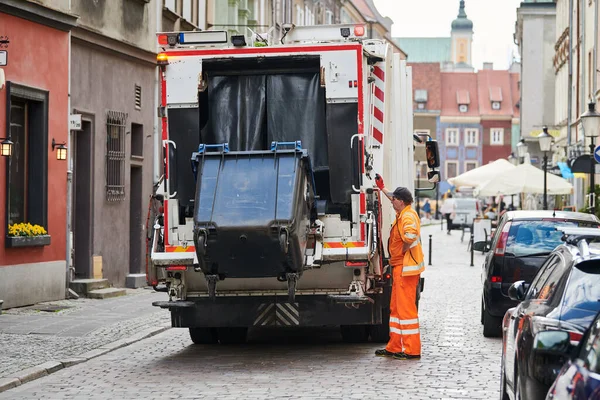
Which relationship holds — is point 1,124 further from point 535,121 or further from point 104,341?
point 535,121

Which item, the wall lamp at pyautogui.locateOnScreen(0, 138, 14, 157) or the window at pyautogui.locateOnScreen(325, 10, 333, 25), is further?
the window at pyautogui.locateOnScreen(325, 10, 333, 25)

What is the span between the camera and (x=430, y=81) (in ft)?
405

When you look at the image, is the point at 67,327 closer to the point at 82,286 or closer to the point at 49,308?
the point at 49,308

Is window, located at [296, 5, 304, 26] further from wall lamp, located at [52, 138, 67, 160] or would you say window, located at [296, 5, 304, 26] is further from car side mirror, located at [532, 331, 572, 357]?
car side mirror, located at [532, 331, 572, 357]

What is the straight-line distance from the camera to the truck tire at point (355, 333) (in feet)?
47.7

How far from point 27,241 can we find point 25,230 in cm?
20

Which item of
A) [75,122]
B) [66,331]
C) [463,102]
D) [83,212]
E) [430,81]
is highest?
[430,81]

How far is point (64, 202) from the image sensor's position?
815 inches

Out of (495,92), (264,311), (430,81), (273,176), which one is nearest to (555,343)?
(273,176)

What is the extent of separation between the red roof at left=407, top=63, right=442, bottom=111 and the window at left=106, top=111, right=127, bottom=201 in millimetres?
100390

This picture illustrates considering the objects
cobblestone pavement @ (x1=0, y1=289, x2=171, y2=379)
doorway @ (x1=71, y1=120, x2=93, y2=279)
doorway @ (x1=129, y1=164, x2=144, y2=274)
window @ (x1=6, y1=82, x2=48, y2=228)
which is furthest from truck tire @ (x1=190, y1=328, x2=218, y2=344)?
doorway @ (x1=129, y1=164, x2=144, y2=274)

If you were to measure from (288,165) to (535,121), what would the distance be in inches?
2306

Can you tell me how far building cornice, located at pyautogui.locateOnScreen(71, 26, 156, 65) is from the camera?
2142 centimetres

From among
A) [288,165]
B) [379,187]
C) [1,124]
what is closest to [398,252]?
[379,187]
